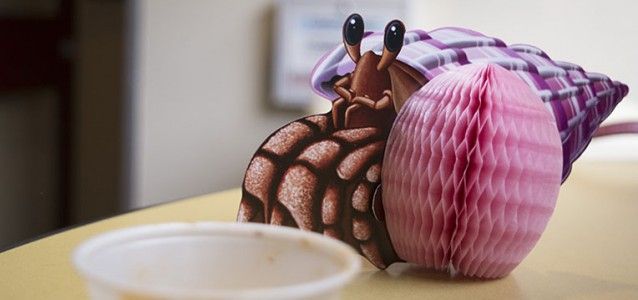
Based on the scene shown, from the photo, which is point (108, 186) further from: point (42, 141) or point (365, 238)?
point (365, 238)

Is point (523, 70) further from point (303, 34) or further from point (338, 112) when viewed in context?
point (303, 34)

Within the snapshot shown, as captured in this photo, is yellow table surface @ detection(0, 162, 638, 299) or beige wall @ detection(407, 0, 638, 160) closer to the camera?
yellow table surface @ detection(0, 162, 638, 299)

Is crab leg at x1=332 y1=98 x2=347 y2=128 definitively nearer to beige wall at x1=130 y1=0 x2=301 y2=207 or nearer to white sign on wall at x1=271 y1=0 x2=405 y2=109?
white sign on wall at x1=271 y1=0 x2=405 y2=109

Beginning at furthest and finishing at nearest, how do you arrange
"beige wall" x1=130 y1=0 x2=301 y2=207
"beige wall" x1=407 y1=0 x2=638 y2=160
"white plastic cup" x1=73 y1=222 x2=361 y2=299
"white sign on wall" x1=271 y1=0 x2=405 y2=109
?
"beige wall" x1=130 y1=0 x2=301 y2=207, "white sign on wall" x1=271 y1=0 x2=405 y2=109, "beige wall" x1=407 y1=0 x2=638 y2=160, "white plastic cup" x1=73 y1=222 x2=361 y2=299

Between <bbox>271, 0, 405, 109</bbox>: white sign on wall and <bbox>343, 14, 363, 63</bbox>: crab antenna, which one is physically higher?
<bbox>343, 14, 363, 63</bbox>: crab antenna


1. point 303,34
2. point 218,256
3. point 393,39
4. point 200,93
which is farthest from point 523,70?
point 200,93

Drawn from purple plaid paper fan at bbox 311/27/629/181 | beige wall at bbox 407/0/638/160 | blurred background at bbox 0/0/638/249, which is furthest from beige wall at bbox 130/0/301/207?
purple plaid paper fan at bbox 311/27/629/181
